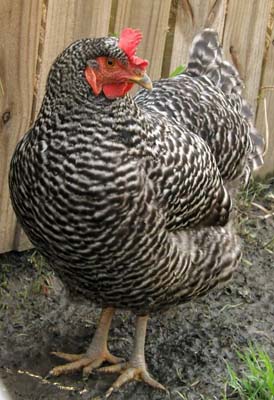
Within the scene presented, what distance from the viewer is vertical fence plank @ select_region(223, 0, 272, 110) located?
5.51 meters

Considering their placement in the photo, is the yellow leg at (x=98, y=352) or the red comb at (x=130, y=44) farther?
the yellow leg at (x=98, y=352)

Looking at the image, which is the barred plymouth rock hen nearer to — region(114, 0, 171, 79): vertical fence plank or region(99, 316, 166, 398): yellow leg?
region(99, 316, 166, 398): yellow leg

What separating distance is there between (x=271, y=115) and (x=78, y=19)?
6.35ft

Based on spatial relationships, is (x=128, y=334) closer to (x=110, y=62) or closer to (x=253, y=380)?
(x=253, y=380)

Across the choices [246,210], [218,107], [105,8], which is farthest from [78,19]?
[246,210]

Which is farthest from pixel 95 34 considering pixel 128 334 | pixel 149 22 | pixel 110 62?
Result: pixel 128 334

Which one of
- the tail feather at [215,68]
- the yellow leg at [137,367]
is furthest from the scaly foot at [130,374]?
the tail feather at [215,68]

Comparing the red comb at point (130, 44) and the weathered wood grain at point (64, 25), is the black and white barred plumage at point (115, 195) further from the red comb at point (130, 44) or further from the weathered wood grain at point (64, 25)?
the weathered wood grain at point (64, 25)

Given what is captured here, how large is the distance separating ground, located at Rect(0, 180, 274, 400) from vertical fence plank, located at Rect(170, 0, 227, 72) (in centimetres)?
128

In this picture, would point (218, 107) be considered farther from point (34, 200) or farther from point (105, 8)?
point (34, 200)

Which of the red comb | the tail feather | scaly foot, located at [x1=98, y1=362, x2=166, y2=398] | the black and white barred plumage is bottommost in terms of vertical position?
scaly foot, located at [x1=98, y1=362, x2=166, y2=398]

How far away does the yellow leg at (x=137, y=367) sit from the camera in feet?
14.0

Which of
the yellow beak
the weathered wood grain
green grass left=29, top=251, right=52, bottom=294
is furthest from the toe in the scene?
the yellow beak

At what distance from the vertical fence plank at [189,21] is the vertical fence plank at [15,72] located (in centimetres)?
104
